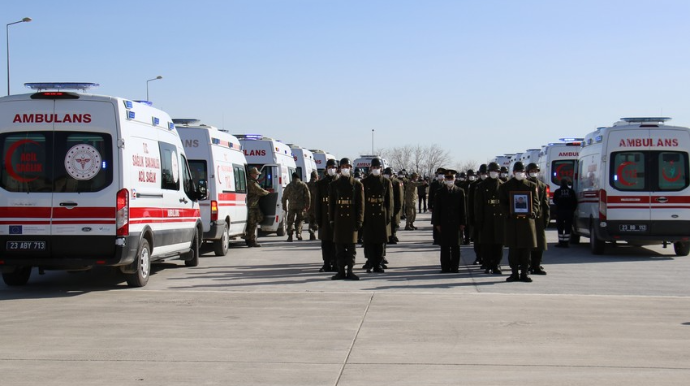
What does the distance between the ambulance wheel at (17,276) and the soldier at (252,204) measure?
29.6 feet

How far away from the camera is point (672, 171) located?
63.1 ft

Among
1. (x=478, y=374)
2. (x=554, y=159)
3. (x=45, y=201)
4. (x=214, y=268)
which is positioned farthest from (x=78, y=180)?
(x=554, y=159)

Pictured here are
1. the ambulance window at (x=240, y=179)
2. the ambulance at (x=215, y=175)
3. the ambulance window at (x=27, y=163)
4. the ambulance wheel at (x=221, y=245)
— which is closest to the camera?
the ambulance window at (x=27, y=163)

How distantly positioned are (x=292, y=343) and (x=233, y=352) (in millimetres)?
707

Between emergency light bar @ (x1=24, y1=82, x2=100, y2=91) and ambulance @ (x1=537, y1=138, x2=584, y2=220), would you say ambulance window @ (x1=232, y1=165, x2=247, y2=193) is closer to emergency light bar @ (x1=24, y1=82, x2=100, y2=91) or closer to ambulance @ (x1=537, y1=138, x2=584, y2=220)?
emergency light bar @ (x1=24, y1=82, x2=100, y2=91)

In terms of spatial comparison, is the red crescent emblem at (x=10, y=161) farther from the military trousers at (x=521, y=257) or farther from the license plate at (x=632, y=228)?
the license plate at (x=632, y=228)

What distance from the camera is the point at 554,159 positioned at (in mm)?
29812

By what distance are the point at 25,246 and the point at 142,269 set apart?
175 centimetres

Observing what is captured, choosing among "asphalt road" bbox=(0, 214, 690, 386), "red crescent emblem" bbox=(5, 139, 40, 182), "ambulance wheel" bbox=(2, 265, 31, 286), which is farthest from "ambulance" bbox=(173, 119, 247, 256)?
"red crescent emblem" bbox=(5, 139, 40, 182)

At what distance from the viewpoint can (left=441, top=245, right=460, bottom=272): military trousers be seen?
52.0ft

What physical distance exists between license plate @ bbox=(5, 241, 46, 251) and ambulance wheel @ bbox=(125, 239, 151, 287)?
1363 mm

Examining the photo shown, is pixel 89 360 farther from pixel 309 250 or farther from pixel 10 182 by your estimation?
pixel 309 250

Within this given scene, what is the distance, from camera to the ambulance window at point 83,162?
12461 millimetres

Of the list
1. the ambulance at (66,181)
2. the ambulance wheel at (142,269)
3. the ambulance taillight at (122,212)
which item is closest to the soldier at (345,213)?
the ambulance wheel at (142,269)
